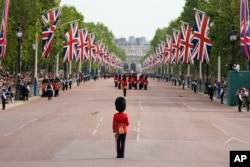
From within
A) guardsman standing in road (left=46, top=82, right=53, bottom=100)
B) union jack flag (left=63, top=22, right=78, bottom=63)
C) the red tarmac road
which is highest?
union jack flag (left=63, top=22, right=78, bottom=63)

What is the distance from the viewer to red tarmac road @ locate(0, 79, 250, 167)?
18219 millimetres

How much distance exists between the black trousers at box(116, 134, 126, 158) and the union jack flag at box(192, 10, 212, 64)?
1558 inches

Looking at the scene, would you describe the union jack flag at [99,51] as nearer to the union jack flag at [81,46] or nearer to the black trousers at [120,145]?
the union jack flag at [81,46]

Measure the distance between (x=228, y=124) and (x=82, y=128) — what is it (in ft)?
25.7

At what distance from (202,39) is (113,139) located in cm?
3473

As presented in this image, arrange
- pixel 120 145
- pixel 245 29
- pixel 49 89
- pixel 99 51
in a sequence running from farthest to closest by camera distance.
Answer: pixel 99 51 → pixel 49 89 → pixel 245 29 → pixel 120 145

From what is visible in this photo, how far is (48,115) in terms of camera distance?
36156mm

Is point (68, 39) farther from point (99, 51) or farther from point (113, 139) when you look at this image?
point (99, 51)

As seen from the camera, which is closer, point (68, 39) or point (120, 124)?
point (120, 124)

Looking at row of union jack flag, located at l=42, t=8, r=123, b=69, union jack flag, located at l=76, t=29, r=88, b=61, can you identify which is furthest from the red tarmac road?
union jack flag, located at l=76, t=29, r=88, b=61

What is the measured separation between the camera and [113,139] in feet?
78.2

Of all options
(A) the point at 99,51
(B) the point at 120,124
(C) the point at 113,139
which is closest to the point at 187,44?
(C) the point at 113,139

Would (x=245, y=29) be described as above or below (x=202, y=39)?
above

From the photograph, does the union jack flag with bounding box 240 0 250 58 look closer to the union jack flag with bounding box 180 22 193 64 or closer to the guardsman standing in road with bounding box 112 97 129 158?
the union jack flag with bounding box 180 22 193 64
